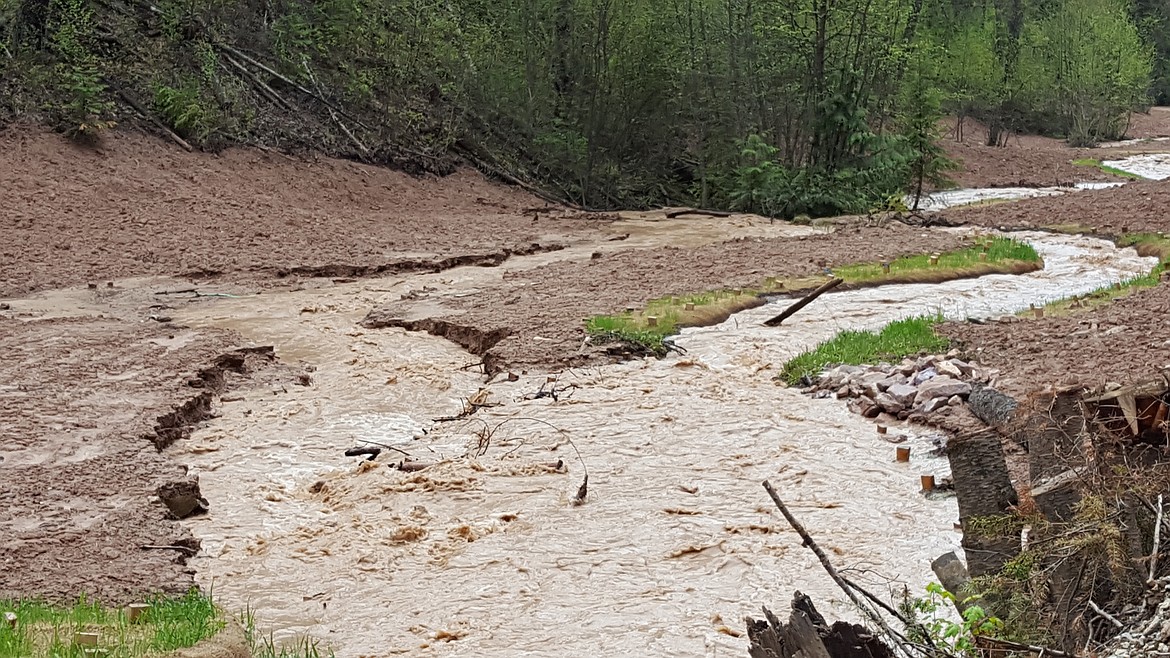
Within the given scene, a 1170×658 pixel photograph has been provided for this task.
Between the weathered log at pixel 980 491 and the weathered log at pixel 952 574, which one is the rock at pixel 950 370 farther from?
the weathered log at pixel 952 574

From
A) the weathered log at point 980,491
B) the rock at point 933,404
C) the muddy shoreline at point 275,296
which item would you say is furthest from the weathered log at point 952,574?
the rock at point 933,404

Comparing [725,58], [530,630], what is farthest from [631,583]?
[725,58]

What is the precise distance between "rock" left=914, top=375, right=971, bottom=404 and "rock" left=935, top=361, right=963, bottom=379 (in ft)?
0.40

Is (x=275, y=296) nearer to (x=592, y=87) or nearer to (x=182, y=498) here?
(x=182, y=498)

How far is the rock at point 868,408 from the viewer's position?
1020 centimetres

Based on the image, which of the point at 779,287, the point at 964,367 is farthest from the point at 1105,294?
the point at 964,367

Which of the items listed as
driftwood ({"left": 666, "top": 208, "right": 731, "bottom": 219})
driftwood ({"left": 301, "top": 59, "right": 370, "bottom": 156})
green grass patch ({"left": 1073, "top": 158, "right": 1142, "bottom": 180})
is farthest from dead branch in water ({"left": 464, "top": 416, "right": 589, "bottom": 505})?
green grass patch ({"left": 1073, "top": 158, "right": 1142, "bottom": 180})

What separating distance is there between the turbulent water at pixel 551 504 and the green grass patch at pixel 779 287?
0.62m

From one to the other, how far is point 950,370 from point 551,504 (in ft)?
13.6

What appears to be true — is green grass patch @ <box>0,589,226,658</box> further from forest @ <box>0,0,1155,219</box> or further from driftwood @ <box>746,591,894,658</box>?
forest @ <box>0,0,1155,219</box>

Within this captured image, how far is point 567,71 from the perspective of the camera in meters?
31.3

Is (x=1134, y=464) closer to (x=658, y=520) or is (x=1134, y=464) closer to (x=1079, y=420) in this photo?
(x=1079, y=420)

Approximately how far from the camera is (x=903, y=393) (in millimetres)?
10297

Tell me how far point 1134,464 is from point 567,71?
2755 cm
